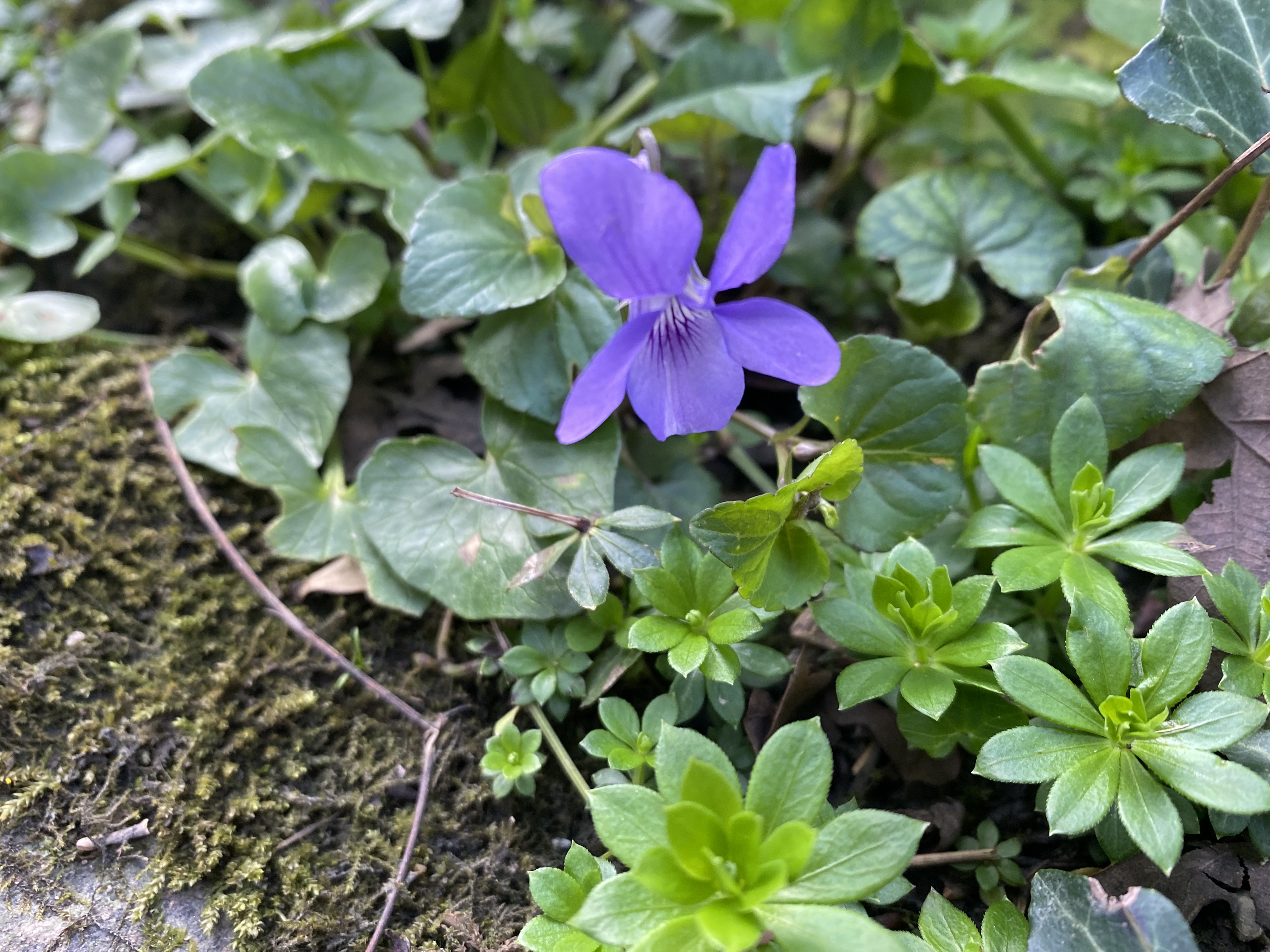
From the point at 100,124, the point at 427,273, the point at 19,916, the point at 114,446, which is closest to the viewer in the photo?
the point at 19,916

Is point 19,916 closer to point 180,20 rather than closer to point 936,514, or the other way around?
point 936,514

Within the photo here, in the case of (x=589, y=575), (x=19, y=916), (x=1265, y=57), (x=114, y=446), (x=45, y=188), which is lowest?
(x=19, y=916)

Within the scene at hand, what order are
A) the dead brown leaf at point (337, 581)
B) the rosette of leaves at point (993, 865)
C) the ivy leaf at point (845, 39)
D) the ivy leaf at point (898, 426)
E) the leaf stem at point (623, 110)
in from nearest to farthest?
the rosette of leaves at point (993, 865) < the ivy leaf at point (898, 426) < the dead brown leaf at point (337, 581) < the ivy leaf at point (845, 39) < the leaf stem at point (623, 110)

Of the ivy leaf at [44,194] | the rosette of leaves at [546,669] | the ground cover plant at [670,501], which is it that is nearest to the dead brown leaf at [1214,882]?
the ground cover plant at [670,501]

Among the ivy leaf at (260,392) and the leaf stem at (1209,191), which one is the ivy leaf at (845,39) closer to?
the leaf stem at (1209,191)

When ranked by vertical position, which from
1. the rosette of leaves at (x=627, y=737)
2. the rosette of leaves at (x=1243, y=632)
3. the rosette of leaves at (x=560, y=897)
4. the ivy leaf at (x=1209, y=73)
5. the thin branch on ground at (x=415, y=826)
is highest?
the ivy leaf at (x=1209, y=73)

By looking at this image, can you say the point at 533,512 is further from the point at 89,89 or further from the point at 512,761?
the point at 89,89

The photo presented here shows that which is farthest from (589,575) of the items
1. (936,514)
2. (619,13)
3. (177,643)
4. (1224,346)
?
(619,13)
